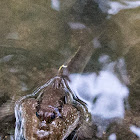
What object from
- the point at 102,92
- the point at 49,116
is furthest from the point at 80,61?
the point at 49,116

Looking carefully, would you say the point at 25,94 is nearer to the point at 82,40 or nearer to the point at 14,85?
the point at 14,85

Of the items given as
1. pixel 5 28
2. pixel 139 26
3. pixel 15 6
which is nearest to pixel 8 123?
pixel 5 28

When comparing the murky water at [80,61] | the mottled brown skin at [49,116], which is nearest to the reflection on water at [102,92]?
the murky water at [80,61]

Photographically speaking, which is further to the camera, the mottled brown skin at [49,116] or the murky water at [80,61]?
the murky water at [80,61]

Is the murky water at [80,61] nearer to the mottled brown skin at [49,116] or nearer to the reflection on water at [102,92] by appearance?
the reflection on water at [102,92]

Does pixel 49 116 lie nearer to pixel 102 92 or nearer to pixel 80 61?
pixel 102 92
